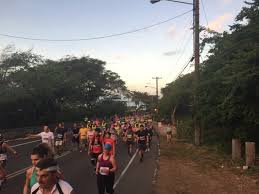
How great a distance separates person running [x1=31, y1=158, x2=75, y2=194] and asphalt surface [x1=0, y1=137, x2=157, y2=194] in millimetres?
9040

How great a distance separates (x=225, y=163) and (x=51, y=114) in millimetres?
39440

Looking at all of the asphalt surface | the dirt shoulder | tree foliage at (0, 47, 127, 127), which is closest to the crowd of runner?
the asphalt surface

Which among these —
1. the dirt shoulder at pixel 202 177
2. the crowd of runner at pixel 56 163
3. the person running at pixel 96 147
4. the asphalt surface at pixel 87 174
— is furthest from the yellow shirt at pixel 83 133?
the person running at pixel 96 147

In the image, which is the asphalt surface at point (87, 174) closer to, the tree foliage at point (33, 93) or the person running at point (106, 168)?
the person running at point (106, 168)

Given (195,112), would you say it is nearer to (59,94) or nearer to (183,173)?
(183,173)

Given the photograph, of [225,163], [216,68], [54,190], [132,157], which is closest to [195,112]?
[216,68]

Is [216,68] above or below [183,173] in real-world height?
above

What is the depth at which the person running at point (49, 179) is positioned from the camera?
14.5 feet

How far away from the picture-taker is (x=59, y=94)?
198 ft

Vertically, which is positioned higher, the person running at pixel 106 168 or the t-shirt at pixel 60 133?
the t-shirt at pixel 60 133

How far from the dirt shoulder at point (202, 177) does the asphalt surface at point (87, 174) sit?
54 cm

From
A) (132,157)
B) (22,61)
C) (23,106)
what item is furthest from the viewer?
(22,61)

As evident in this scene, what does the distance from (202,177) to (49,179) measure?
13529 mm

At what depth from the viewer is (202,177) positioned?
17.4 metres
